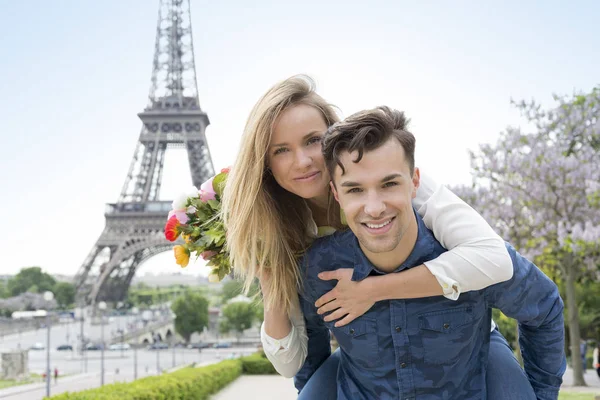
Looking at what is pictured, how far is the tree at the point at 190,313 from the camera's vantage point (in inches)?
2283

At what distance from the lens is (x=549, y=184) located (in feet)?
37.2

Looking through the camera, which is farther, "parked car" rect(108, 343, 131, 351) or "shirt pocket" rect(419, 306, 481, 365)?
"parked car" rect(108, 343, 131, 351)

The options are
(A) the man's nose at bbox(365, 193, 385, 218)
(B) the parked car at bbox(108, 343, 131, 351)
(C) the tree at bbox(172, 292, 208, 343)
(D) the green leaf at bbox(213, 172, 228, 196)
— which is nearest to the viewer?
(A) the man's nose at bbox(365, 193, 385, 218)

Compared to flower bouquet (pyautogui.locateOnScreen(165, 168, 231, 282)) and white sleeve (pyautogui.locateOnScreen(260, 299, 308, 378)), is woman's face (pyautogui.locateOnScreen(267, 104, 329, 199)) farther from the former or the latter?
white sleeve (pyautogui.locateOnScreen(260, 299, 308, 378))

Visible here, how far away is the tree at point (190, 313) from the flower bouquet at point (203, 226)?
56224 mm

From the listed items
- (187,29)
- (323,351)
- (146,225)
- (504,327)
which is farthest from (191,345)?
(323,351)

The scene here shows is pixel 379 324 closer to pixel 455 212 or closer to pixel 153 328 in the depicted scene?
pixel 455 212

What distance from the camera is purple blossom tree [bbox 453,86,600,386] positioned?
11.2 metres

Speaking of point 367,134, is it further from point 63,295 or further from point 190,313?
point 63,295

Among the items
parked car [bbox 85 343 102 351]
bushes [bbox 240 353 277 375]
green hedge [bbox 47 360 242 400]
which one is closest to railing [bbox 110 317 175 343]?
parked car [bbox 85 343 102 351]

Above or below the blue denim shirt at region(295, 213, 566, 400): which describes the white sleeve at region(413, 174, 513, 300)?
above

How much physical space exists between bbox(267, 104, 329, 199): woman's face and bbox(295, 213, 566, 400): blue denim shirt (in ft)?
0.79

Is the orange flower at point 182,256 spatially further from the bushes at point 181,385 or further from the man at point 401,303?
the bushes at point 181,385

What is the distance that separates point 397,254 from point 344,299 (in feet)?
0.88
